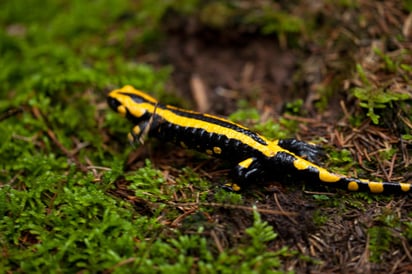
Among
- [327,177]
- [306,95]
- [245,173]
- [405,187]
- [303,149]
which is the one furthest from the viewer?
[306,95]

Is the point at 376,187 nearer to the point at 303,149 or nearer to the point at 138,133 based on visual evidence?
the point at 303,149

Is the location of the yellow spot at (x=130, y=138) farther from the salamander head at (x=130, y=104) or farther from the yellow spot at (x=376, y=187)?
the yellow spot at (x=376, y=187)

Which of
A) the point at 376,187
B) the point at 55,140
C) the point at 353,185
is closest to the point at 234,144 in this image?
the point at 353,185

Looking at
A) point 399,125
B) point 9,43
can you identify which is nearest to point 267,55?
point 399,125

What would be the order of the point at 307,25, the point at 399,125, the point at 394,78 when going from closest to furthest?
the point at 399,125 → the point at 394,78 → the point at 307,25

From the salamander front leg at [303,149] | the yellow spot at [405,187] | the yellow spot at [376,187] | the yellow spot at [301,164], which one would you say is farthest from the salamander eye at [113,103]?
the yellow spot at [405,187]

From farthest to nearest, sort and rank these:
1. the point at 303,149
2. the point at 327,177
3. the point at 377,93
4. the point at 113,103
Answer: the point at 113,103
the point at 377,93
the point at 303,149
the point at 327,177

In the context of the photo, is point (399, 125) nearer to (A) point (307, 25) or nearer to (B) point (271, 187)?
(B) point (271, 187)
